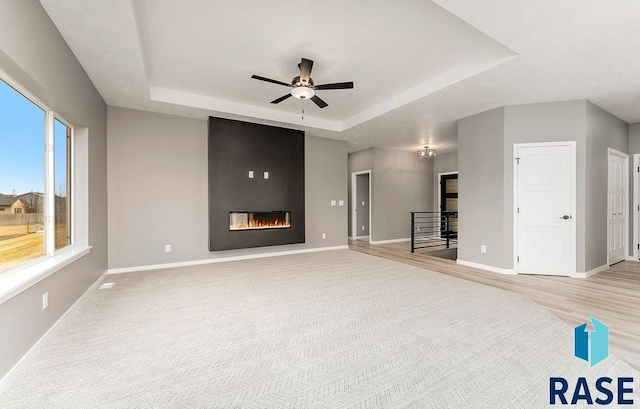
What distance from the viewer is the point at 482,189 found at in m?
4.91

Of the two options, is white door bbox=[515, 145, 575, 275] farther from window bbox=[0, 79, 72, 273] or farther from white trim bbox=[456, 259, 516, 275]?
window bbox=[0, 79, 72, 273]

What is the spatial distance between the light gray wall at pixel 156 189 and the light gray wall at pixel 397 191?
4.12 metres

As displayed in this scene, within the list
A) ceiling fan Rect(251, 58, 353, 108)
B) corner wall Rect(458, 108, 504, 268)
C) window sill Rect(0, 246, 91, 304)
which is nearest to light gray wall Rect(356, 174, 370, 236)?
corner wall Rect(458, 108, 504, 268)

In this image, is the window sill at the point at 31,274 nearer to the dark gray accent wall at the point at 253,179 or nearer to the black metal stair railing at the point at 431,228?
the dark gray accent wall at the point at 253,179

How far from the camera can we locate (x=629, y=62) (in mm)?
3127

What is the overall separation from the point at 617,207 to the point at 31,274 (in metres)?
8.36

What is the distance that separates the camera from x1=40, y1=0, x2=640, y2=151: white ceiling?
2.46 m

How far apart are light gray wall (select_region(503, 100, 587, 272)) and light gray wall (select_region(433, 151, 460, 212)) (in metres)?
4.16

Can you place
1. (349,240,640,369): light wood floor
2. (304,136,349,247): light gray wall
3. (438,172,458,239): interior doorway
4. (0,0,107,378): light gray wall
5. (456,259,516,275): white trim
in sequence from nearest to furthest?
1. (0,0,107,378): light gray wall
2. (349,240,640,369): light wood floor
3. (456,259,516,275): white trim
4. (304,136,349,247): light gray wall
5. (438,172,458,239): interior doorway

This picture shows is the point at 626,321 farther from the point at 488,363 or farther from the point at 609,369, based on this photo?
the point at 488,363

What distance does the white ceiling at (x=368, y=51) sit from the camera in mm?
2455

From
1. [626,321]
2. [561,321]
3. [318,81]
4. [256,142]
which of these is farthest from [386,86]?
[626,321]

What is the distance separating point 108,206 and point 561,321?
20.1ft

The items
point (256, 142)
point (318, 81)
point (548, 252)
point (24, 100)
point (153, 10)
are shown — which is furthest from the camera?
point (256, 142)
